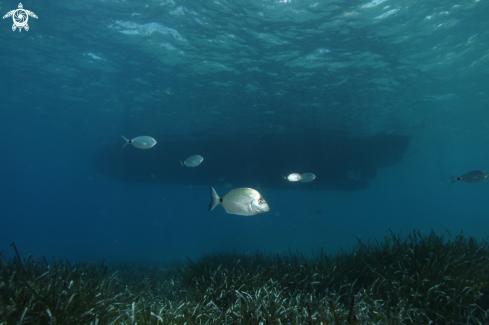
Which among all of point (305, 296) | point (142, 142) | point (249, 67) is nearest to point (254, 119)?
point (249, 67)

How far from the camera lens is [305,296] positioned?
4.45 m

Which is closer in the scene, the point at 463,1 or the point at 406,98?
the point at 463,1

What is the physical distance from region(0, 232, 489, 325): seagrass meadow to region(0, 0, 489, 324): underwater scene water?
4 cm

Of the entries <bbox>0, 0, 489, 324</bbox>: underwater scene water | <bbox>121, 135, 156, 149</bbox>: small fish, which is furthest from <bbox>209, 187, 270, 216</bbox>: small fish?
<bbox>121, 135, 156, 149</bbox>: small fish

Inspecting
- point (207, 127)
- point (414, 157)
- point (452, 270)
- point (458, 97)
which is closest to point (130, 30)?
point (207, 127)

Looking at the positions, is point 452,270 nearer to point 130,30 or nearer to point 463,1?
point 463,1

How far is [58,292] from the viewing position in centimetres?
328

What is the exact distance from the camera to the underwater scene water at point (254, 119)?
3.77 metres

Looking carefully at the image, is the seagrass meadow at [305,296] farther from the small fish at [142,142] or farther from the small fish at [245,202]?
the small fish at [142,142]

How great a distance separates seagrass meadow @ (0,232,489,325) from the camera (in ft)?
9.88

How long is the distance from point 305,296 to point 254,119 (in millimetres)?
19747

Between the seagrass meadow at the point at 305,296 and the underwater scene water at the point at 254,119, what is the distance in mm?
35

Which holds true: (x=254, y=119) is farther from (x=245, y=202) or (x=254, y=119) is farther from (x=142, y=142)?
(x=245, y=202)

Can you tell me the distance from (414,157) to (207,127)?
37764 mm
